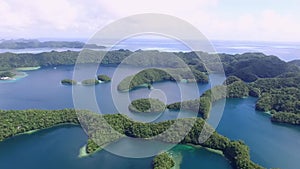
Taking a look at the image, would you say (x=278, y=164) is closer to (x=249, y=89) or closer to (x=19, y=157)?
(x=19, y=157)

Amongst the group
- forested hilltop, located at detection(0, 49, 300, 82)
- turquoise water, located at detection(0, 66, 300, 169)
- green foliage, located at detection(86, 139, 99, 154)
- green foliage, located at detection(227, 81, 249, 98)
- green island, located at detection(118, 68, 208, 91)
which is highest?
forested hilltop, located at detection(0, 49, 300, 82)

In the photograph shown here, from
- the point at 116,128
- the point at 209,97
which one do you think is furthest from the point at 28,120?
the point at 209,97

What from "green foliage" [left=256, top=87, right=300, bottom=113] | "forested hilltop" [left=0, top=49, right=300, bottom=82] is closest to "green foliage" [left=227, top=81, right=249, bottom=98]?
"green foliage" [left=256, top=87, right=300, bottom=113]

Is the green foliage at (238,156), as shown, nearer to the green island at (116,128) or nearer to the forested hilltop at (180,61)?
the green island at (116,128)

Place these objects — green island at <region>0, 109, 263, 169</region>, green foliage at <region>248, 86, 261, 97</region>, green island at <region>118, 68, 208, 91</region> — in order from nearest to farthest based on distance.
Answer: green island at <region>0, 109, 263, 169</region> < green foliage at <region>248, 86, 261, 97</region> < green island at <region>118, 68, 208, 91</region>

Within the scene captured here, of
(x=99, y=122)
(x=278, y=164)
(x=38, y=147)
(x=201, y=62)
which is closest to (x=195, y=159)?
(x=278, y=164)

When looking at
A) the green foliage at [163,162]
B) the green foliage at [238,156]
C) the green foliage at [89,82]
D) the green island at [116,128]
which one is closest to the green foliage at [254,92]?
the green island at [116,128]

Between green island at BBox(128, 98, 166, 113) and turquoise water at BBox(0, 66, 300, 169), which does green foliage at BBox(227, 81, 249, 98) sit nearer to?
turquoise water at BBox(0, 66, 300, 169)

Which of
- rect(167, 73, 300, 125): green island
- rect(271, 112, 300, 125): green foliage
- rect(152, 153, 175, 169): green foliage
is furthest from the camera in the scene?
rect(167, 73, 300, 125): green island
